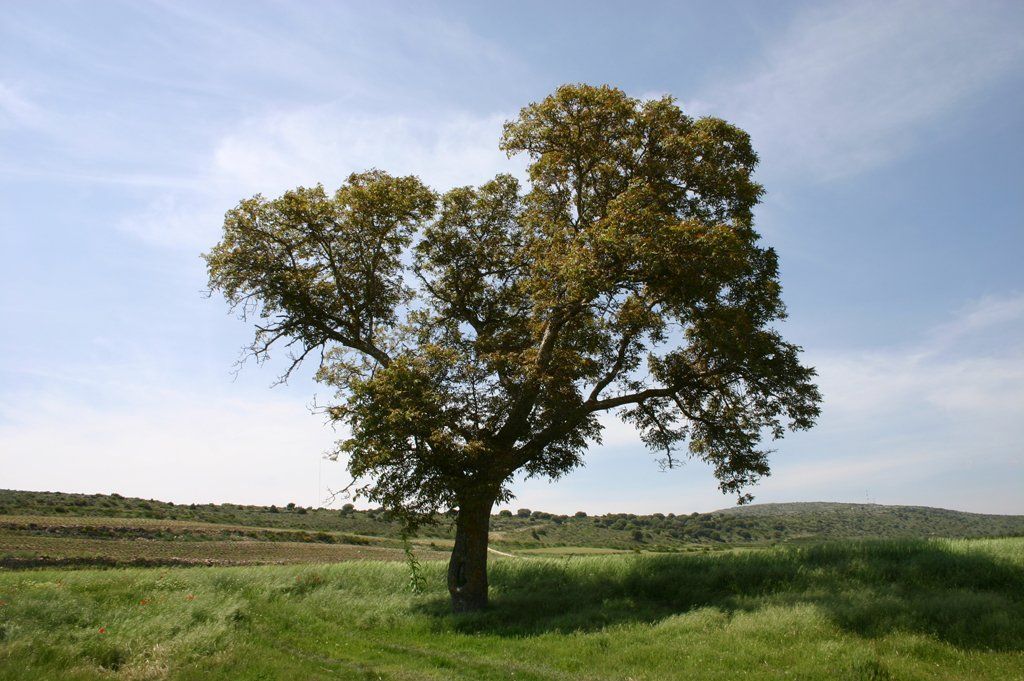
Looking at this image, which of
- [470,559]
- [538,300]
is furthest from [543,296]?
[470,559]

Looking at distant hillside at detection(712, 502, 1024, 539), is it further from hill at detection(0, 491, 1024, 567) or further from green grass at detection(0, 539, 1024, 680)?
green grass at detection(0, 539, 1024, 680)

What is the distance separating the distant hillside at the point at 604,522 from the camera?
7525cm

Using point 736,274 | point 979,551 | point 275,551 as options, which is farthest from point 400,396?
point 275,551

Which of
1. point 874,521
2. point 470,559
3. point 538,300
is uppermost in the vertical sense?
point 538,300

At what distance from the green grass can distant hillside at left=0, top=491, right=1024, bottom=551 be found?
4506cm

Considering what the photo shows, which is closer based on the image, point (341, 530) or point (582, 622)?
point (582, 622)

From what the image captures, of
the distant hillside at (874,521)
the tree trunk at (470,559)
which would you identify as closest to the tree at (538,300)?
the tree trunk at (470,559)

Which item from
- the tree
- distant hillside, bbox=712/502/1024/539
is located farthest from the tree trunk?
distant hillside, bbox=712/502/1024/539

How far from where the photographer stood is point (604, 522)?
380 ft

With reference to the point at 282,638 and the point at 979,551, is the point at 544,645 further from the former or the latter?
the point at 979,551

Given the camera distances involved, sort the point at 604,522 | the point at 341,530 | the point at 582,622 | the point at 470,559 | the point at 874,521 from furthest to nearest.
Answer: the point at 604,522 → the point at 874,521 → the point at 341,530 → the point at 470,559 → the point at 582,622

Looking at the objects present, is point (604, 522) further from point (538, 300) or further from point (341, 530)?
point (538, 300)

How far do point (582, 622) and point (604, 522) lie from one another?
103662 mm

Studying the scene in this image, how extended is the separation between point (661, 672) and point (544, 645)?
3.68m
